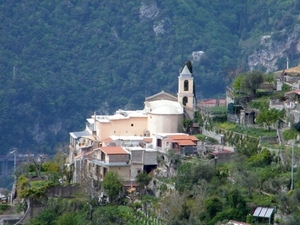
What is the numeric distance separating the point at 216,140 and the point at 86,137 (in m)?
8.31

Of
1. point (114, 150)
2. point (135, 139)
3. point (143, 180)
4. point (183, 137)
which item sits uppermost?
point (135, 139)

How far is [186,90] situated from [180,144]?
21.4ft

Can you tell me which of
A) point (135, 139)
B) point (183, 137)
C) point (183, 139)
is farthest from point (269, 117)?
point (135, 139)

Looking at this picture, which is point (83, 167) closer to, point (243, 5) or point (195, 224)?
point (195, 224)

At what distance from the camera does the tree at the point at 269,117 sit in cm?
7394

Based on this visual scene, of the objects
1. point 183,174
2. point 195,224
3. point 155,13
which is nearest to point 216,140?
point 183,174

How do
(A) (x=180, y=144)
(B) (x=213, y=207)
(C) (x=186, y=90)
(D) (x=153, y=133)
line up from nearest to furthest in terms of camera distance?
(B) (x=213, y=207), (A) (x=180, y=144), (D) (x=153, y=133), (C) (x=186, y=90)

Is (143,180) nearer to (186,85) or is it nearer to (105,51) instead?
(186,85)

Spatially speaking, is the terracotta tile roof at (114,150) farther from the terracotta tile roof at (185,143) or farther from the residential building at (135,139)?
the terracotta tile roof at (185,143)

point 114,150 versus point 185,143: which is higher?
point 185,143

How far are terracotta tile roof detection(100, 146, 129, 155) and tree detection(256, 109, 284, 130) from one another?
20.8 ft

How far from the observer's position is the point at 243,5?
161 meters

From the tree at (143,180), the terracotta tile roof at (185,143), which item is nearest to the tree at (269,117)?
the terracotta tile roof at (185,143)

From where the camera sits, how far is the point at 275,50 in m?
146
